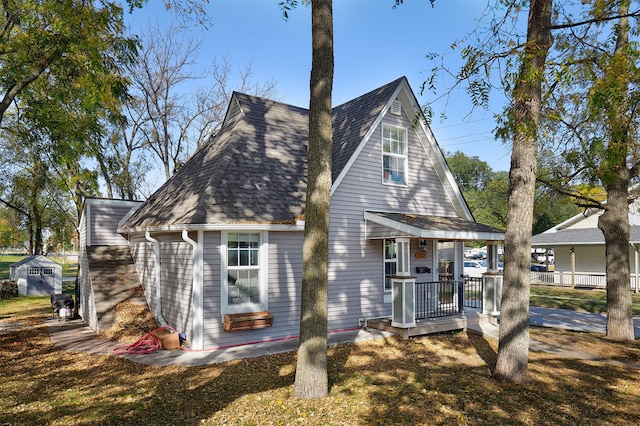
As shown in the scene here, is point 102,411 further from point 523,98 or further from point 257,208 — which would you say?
point 523,98

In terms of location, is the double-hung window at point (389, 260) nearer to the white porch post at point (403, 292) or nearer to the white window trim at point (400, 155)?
the white porch post at point (403, 292)

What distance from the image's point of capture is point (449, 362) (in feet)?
25.9

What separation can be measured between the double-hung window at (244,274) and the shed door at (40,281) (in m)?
19.1

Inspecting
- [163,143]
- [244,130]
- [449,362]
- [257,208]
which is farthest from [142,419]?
[163,143]

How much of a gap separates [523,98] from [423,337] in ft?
20.1

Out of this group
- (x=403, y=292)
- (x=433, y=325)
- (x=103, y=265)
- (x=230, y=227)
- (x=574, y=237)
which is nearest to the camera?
(x=230, y=227)

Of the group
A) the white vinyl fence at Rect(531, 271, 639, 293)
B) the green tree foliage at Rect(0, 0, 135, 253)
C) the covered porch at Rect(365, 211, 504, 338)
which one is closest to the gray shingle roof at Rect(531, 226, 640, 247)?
the white vinyl fence at Rect(531, 271, 639, 293)

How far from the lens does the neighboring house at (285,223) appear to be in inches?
344

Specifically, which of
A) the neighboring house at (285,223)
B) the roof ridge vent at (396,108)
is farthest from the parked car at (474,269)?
the roof ridge vent at (396,108)

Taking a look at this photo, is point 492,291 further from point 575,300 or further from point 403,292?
point 575,300

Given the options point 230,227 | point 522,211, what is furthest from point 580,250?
point 230,227

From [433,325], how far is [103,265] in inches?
388

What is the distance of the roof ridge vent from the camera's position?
38.8 feet

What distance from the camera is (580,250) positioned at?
2816cm
